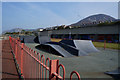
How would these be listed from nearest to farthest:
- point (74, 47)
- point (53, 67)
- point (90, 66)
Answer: point (53, 67), point (90, 66), point (74, 47)

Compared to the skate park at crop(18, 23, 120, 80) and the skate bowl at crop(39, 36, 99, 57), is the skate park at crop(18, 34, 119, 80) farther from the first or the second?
the skate bowl at crop(39, 36, 99, 57)

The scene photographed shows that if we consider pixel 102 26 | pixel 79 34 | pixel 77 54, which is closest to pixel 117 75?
pixel 77 54

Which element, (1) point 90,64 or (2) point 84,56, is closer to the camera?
(1) point 90,64

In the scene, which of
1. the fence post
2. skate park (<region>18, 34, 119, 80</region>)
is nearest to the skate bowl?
skate park (<region>18, 34, 119, 80</region>)

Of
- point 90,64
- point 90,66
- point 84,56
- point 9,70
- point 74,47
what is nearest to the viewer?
point 9,70

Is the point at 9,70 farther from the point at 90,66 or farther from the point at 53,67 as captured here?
the point at 53,67

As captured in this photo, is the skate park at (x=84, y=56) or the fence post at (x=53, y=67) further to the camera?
the skate park at (x=84, y=56)

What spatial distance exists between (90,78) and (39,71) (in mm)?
2857

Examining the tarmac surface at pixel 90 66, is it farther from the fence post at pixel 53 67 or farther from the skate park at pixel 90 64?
the fence post at pixel 53 67

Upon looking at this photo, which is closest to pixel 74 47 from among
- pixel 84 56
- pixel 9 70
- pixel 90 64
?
pixel 84 56

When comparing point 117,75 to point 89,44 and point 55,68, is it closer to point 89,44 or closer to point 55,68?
point 55,68

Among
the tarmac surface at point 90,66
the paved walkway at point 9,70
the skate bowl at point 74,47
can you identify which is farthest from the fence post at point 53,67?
the skate bowl at point 74,47

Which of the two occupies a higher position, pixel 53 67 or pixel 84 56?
pixel 53 67

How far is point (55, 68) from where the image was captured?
199cm
